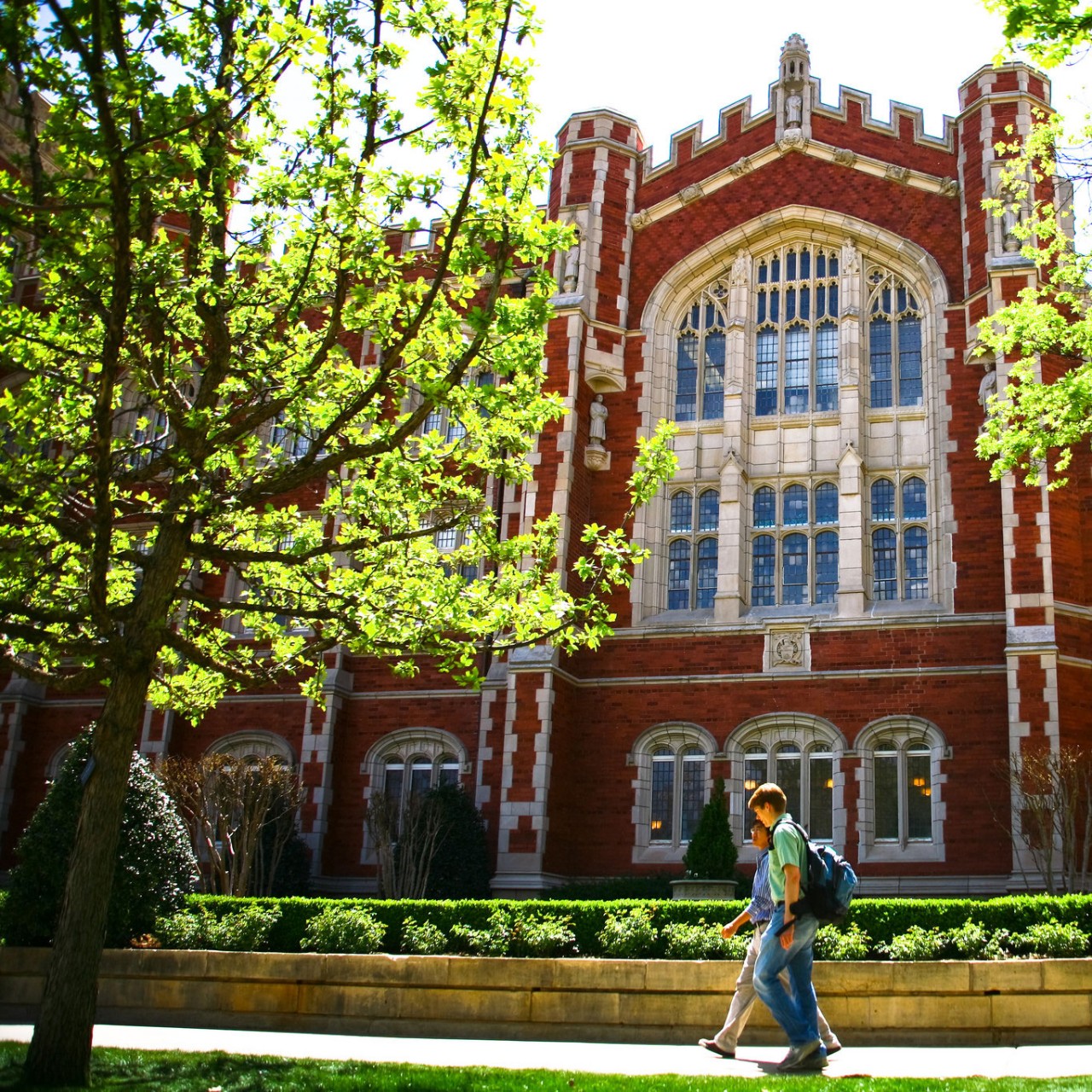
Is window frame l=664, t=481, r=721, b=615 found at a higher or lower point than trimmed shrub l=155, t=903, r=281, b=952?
higher

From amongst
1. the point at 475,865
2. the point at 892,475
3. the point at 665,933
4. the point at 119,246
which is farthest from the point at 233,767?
the point at 119,246

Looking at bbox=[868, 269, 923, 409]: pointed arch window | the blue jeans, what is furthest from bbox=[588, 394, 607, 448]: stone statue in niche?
the blue jeans

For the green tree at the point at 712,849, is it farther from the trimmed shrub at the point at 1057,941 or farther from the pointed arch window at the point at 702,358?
the pointed arch window at the point at 702,358

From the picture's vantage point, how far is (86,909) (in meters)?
Answer: 8.16

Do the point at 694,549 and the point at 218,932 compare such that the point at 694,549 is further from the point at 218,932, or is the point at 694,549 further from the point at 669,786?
the point at 218,932

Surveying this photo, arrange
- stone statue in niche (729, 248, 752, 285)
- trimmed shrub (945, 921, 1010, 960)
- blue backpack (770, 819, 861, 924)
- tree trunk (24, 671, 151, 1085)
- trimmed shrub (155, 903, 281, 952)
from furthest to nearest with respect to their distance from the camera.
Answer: stone statue in niche (729, 248, 752, 285), trimmed shrub (155, 903, 281, 952), trimmed shrub (945, 921, 1010, 960), blue backpack (770, 819, 861, 924), tree trunk (24, 671, 151, 1085)

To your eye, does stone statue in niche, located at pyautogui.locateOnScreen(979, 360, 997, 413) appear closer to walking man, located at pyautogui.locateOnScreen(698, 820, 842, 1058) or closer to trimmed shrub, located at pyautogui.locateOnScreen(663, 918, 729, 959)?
trimmed shrub, located at pyautogui.locateOnScreen(663, 918, 729, 959)

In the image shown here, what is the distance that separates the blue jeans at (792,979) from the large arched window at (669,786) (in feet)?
38.7

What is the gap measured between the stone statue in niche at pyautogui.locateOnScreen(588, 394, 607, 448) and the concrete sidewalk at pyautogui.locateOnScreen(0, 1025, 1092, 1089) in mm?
13321

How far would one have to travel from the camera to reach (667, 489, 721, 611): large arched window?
21391 mm

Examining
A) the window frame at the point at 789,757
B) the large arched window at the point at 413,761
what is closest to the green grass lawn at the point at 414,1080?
the window frame at the point at 789,757

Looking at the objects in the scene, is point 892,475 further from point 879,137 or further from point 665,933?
point 665,933

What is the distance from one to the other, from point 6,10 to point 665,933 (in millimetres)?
8769

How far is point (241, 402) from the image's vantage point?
10.2 meters
